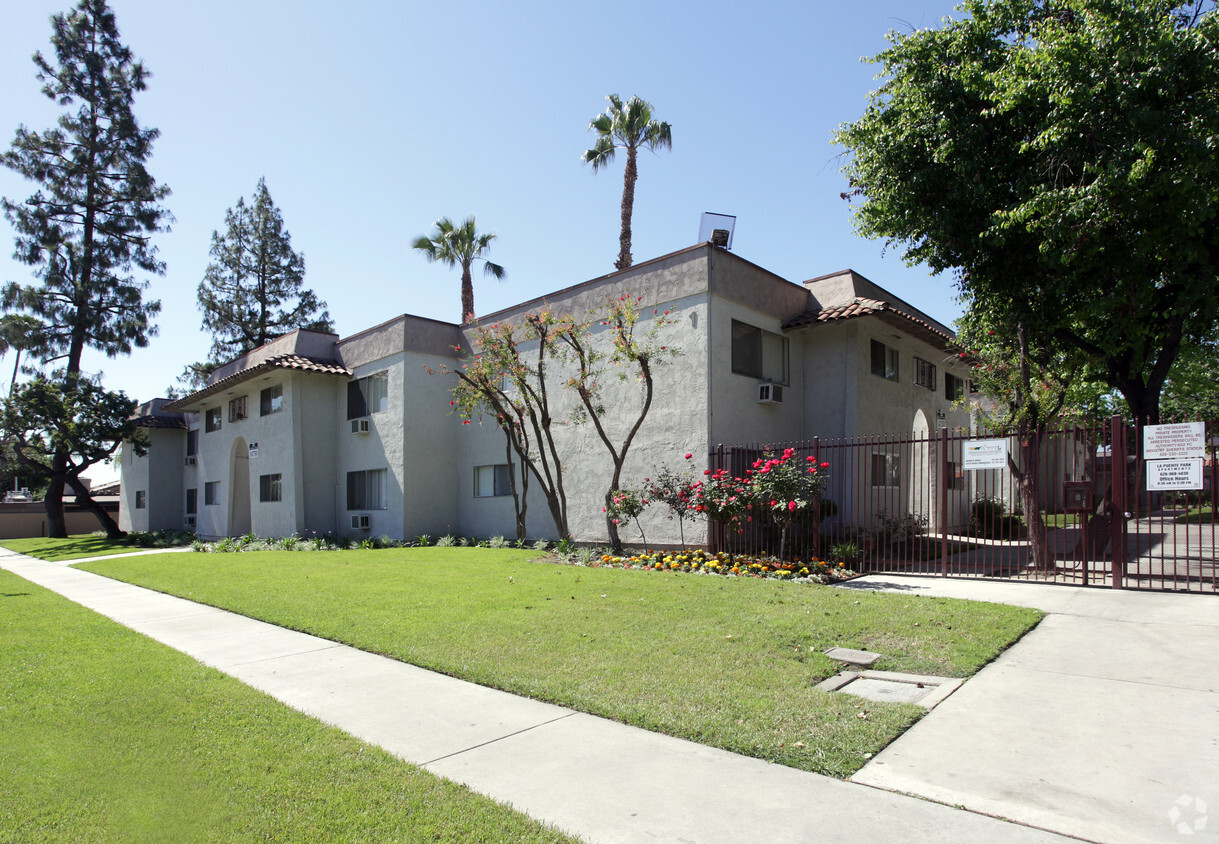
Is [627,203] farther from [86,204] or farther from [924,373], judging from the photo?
[86,204]

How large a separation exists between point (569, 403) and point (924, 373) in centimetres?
1003

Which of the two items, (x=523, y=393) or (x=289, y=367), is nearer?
(x=523, y=393)

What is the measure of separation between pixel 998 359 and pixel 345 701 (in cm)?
1470

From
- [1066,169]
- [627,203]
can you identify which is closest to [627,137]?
[627,203]

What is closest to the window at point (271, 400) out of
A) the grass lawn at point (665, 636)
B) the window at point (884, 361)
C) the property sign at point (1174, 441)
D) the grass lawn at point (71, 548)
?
the grass lawn at point (71, 548)

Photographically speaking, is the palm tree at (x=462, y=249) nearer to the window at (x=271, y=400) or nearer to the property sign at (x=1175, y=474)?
the window at (x=271, y=400)

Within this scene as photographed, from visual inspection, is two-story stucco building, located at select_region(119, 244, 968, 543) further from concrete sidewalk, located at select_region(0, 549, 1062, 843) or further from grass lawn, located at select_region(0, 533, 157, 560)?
concrete sidewalk, located at select_region(0, 549, 1062, 843)

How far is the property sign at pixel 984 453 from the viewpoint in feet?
34.4

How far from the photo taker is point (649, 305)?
15.4 metres

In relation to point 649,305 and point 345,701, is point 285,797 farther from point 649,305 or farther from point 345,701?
point 649,305

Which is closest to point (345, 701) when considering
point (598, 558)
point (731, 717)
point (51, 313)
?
point (731, 717)

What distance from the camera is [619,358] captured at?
14117mm

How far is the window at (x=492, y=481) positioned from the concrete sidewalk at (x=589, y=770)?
12386 mm

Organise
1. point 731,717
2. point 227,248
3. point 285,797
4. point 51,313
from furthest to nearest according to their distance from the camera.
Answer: point 227,248, point 51,313, point 731,717, point 285,797
